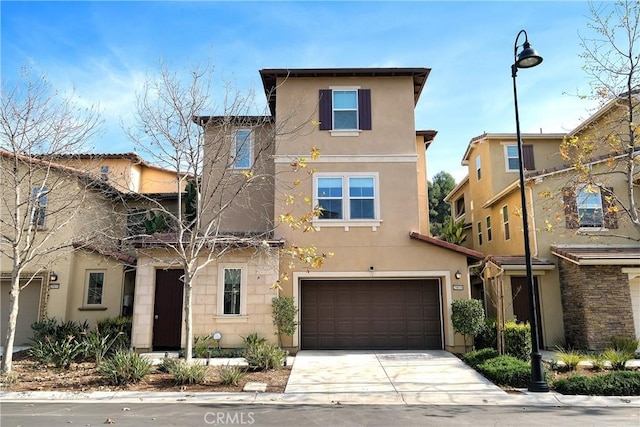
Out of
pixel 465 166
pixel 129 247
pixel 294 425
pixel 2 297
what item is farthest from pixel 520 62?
pixel 2 297

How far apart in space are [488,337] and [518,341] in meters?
1.41

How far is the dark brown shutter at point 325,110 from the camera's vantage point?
52.6 feet

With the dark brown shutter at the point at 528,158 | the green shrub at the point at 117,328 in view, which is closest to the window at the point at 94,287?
the green shrub at the point at 117,328

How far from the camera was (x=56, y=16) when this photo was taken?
34.3 ft

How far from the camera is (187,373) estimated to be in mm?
10000

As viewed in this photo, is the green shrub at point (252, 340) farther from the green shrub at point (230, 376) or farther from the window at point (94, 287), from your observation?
the window at point (94, 287)

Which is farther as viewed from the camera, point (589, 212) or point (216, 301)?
point (589, 212)

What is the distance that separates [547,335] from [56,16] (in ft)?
57.2

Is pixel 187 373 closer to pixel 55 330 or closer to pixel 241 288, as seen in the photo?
pixel 241 288

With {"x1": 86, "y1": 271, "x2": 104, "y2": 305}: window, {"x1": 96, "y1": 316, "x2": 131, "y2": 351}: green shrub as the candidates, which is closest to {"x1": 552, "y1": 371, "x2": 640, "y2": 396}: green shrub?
{"x1": 96, "y1": 316, "x2": 131, "y2": 351}: green shrub

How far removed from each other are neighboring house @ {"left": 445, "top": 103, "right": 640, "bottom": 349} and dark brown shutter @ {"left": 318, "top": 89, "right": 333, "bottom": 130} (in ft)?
23.0

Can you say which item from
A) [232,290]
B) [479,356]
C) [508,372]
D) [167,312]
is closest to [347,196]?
[232,290]

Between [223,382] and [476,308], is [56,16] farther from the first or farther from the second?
[476,308]

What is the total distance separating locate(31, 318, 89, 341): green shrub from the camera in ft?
45.8
